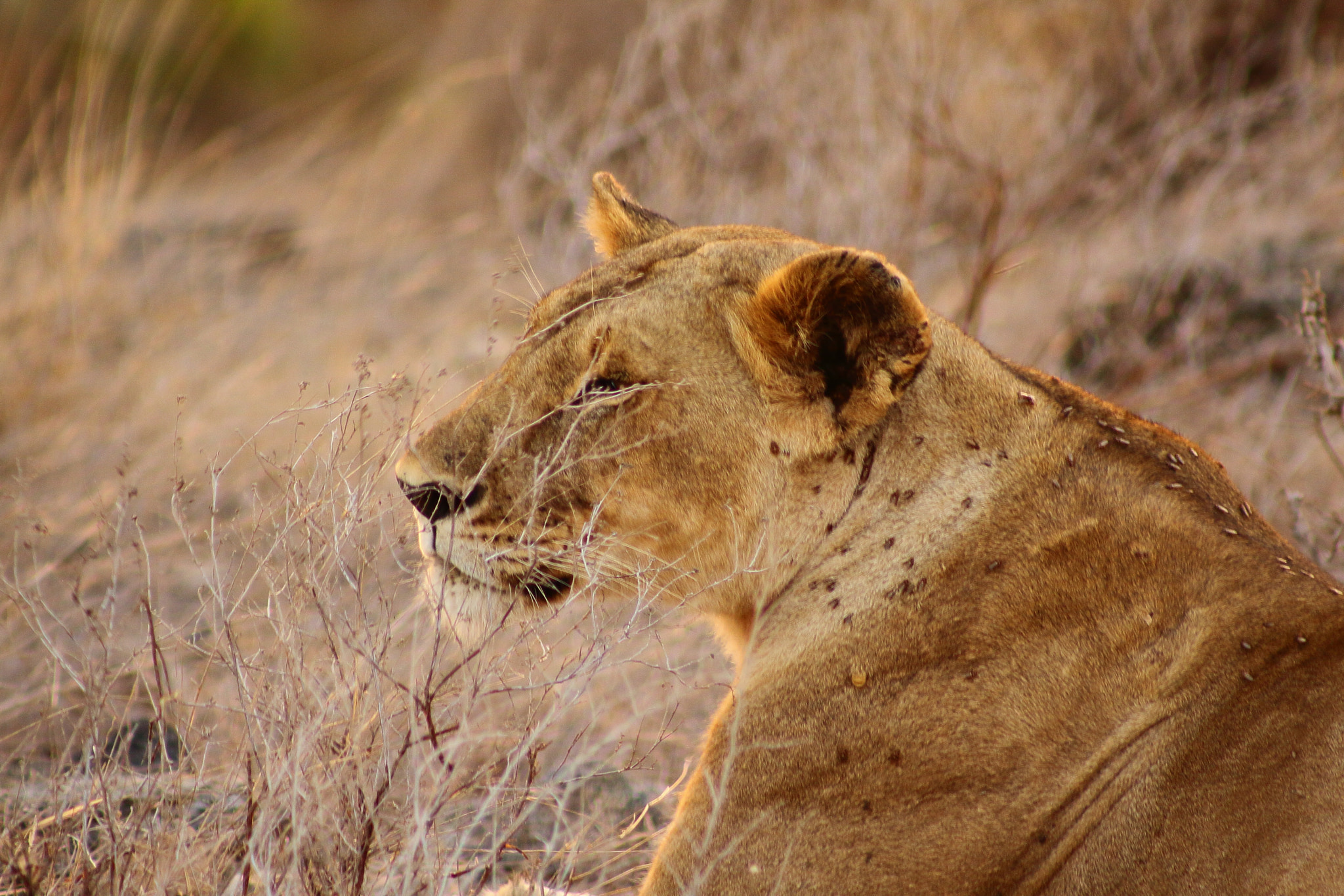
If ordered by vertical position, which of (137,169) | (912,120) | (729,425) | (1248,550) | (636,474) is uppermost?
(912,120)

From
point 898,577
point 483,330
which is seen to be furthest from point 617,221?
point 483,330

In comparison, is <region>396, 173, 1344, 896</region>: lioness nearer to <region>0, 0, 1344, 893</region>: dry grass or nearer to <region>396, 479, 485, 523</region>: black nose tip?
<region>396, 479, 485, 523</region>: black nose tip

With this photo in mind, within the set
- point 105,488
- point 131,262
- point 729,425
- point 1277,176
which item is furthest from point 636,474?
point 131,262

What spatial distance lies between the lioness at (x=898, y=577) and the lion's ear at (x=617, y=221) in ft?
1.34

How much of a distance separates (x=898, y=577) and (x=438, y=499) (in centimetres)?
106

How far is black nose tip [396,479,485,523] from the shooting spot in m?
2.85

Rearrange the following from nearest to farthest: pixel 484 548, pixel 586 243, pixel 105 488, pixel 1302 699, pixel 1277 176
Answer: pixel 1302 699
pixel 484 548
pixel 105 488
pixel 586 243
pixel 1277 176

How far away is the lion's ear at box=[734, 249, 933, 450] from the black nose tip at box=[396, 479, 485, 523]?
710mm

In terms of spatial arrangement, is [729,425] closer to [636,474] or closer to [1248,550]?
[636,474]

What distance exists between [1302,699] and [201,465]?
5.39m

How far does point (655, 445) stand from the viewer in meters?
2.87

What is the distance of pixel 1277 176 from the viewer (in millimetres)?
8516

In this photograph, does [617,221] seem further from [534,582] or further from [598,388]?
[534,582]

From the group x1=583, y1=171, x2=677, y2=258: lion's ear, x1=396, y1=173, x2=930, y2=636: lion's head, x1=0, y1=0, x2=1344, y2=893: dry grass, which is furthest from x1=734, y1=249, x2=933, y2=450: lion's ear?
x1=583, y1=171, x2=677, y2=258: lion's ear
